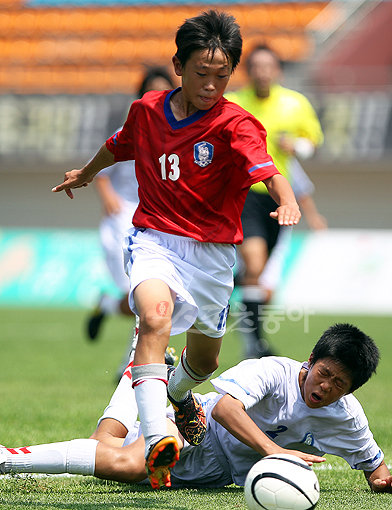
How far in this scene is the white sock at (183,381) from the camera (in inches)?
161

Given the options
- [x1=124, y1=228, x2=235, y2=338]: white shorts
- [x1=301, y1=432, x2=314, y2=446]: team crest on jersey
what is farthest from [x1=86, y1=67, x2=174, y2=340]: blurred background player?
[x1=301, y1=432, x2=314, y2=446]: team crest on jersey

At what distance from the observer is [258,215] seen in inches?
304

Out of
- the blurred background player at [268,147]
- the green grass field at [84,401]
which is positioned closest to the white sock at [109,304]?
the green grass field at [84,401]

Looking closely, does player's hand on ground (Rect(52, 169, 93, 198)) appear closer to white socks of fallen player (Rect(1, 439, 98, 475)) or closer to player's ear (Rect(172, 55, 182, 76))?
player's ear (Rect(172, 55, 182, 76))

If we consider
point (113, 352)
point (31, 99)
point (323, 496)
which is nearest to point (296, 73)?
point (31, 99)

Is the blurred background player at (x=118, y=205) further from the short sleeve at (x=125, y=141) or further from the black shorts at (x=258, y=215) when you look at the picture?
the short sleeve at (x=125, y=141)

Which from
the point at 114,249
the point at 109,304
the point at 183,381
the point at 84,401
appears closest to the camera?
the point at 183,381

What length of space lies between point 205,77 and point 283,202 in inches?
26.6

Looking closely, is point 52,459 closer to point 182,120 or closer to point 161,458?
point 161,458

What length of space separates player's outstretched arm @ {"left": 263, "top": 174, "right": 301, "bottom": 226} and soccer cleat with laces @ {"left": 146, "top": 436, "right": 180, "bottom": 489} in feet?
3.13

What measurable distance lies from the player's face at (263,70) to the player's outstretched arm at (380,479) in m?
4.33

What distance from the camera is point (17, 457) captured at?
3834 millimetres

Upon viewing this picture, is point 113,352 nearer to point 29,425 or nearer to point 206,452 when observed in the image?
point 29,425

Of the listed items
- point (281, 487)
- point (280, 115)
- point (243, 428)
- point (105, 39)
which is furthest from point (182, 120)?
point (105, 39)
